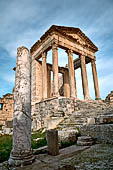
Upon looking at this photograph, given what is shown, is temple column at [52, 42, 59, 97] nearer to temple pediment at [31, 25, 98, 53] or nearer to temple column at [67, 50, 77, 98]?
temple pediment at [31, 25, 98, 53]

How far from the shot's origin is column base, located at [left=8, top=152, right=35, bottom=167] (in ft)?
8.37

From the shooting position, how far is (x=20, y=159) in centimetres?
262

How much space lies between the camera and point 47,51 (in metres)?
13.5

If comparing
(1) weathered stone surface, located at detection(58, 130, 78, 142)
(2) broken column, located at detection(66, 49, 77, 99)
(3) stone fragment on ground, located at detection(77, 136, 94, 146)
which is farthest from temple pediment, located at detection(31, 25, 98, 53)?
(3) stone fragment on ground, located at detection(77, 136, 94, 146)

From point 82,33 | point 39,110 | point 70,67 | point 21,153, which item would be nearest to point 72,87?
point 70,67

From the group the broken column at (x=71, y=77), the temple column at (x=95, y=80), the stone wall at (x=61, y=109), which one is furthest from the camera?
the temple column at (x=95, y=80)

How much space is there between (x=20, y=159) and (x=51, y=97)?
9271 millimetres

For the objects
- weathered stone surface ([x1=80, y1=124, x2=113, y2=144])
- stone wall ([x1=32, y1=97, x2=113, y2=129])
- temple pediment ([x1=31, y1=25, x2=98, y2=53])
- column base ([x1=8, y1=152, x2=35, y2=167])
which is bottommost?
column base ([x1=8, y1=152, x2=35, y2=167])

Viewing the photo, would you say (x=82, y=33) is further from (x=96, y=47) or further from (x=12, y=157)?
(x=12, y=157)

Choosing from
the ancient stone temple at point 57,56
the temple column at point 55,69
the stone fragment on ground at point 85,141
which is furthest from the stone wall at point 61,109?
the stone fragment on ground at point 85,141

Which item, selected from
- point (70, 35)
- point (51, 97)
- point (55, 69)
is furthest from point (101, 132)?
point (70, 35)

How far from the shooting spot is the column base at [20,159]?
2.55 m

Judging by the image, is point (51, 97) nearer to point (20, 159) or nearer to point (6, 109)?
point (6, 109)

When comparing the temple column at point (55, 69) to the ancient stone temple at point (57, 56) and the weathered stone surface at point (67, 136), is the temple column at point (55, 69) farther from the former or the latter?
the weathered stone surface at point (67, 136)
